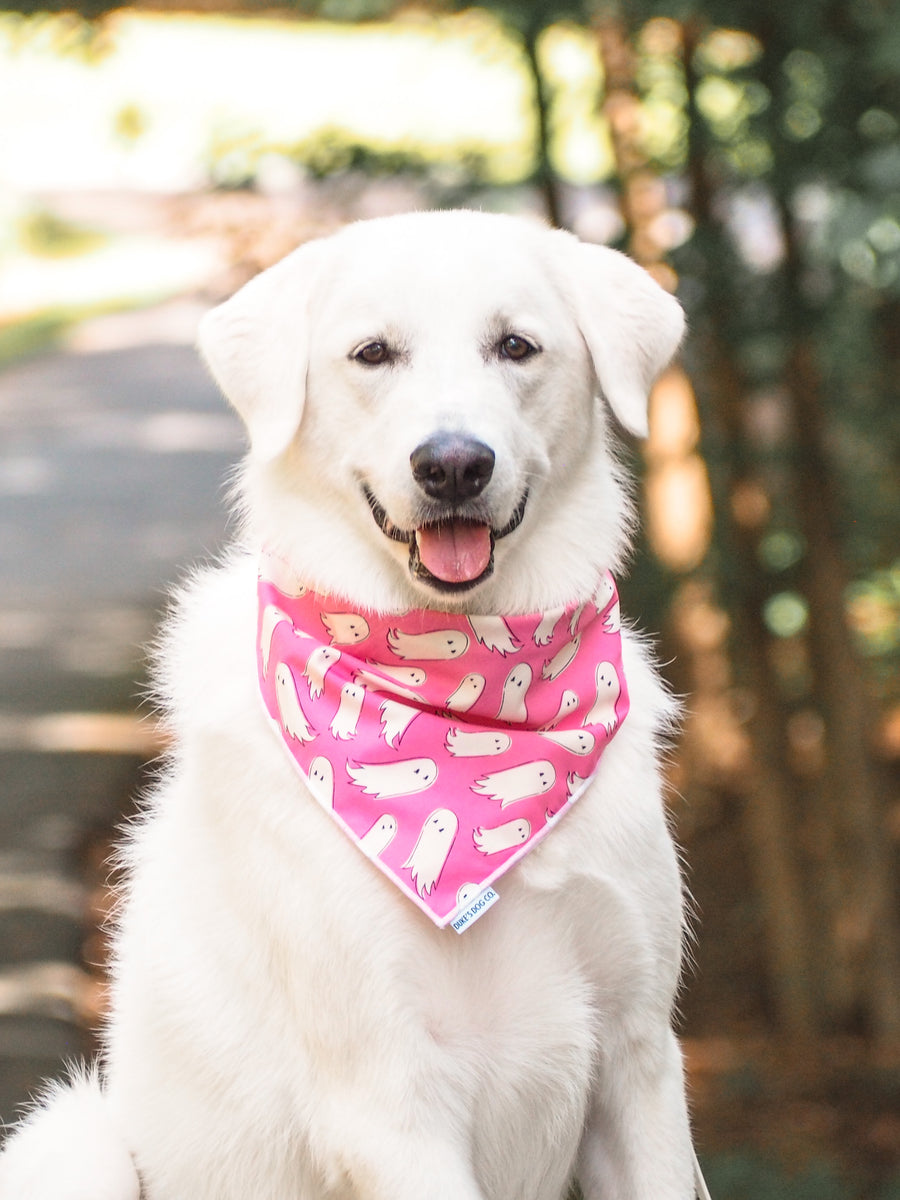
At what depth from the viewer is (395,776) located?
2.43 m

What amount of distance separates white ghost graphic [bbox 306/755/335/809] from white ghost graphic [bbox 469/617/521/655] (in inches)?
13.3

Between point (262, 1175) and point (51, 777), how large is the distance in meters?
5.08

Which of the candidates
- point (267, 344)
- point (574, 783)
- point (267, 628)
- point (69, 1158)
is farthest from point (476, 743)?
point (69, 1158)

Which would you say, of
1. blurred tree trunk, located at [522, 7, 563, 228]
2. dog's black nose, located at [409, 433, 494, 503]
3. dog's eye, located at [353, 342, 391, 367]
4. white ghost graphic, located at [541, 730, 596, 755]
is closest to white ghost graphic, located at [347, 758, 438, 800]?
white ghost graphic, located at [541, 730, 596, 755]

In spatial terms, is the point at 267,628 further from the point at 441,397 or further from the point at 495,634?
the point at 441,397

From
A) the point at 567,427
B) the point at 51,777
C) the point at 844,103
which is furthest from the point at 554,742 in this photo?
the point at 51,777

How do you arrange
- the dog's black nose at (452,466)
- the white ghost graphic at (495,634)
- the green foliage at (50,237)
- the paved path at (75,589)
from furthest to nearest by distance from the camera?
the green foliage at (50,237)
the paved path at (75,589)
the white ghost graphic at (495,634)
the dog's black nose at (452,466)

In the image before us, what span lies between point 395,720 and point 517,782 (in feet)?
0.73

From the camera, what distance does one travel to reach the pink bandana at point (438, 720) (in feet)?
7.70

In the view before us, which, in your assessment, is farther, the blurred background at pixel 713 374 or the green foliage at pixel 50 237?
the green foliage at pixel 50 237

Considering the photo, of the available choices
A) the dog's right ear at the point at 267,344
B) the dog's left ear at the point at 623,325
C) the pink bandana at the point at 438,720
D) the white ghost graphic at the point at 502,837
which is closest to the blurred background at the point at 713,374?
the dog's left ear at the point at 623,325

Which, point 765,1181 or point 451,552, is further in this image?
point 765,1181

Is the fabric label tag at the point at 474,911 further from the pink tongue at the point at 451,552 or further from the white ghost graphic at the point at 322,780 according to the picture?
the pink tongue at the point at 451,552

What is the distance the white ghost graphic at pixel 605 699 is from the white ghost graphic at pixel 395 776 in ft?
0.90
